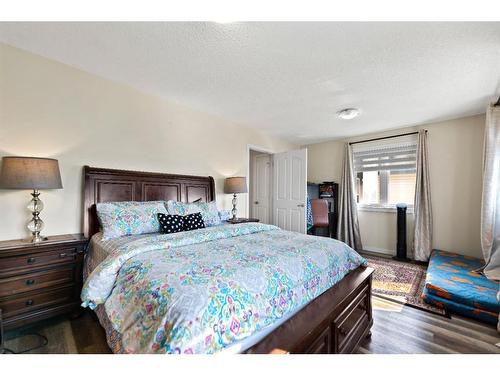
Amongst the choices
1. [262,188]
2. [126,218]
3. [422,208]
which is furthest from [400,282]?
[126,218]

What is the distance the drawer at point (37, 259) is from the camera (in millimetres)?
1667

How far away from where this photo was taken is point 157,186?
110 inches

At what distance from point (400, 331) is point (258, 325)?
1574mm

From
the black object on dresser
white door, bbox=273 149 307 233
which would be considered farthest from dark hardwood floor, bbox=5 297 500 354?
the black object on dresser

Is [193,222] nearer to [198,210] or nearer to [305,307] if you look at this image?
[198,210]

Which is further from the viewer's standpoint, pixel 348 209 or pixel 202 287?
pixel 348 209

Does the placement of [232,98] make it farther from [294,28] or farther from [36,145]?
[36,145]

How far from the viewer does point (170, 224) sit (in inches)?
87.7

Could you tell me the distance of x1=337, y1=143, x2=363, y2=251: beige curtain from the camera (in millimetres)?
4402

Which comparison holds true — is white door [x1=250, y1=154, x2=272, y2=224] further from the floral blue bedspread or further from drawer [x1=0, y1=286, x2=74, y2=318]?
drawer [x1=0, y1=286, x2=74, y2=318]

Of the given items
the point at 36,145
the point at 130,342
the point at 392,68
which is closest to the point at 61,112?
the point at 36,145

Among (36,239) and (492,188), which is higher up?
(492,188)

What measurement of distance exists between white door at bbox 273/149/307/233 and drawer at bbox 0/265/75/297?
127 inches

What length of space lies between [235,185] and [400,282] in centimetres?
254
